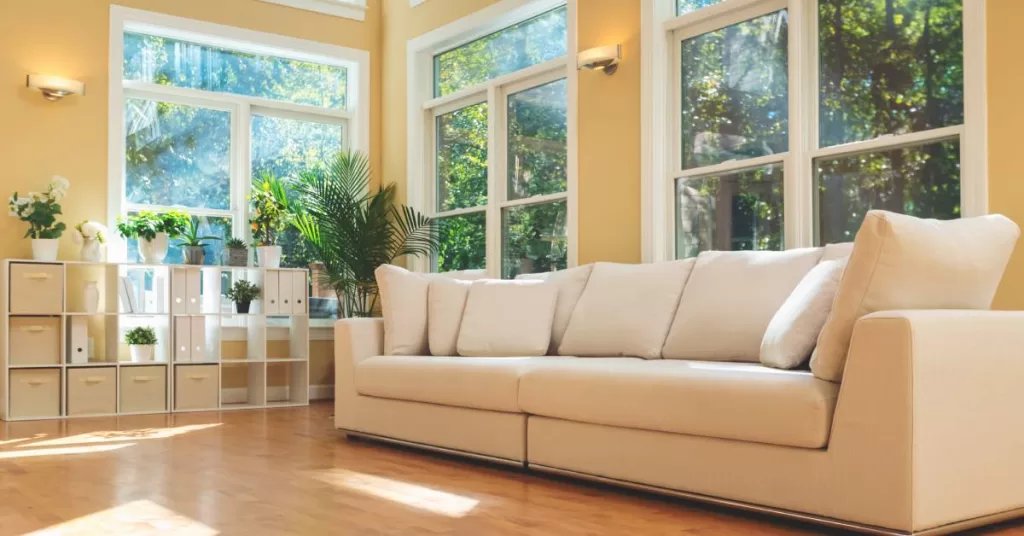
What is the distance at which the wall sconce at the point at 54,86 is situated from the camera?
5.91 m

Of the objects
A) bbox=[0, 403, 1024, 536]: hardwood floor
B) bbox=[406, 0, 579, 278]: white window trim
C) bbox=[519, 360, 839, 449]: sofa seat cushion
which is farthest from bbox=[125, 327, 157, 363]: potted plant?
bbox=[519, 360, 839, 449]: sofa seat cushion

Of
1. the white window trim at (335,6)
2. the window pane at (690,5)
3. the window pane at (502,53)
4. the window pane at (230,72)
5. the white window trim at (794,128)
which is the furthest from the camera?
the white window trim at (335,6)

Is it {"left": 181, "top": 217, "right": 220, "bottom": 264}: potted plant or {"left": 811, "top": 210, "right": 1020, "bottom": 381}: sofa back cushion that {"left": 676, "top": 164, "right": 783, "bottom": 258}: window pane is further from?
{"left": 181, "top": 217, "right": 220, "bottom": 264}: potted plant

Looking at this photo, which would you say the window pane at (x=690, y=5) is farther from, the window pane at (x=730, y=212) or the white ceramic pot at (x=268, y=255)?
the white ceramic pot at (x=268, y=255)

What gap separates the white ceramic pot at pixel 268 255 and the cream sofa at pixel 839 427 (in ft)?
11.2

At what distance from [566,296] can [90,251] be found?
3.09 metres

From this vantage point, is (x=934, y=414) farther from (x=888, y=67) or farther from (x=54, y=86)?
(x=54, y=86)

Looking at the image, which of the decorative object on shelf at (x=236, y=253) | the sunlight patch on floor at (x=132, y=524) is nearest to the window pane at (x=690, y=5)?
the decorative object on shelf at (x=236, y=253)

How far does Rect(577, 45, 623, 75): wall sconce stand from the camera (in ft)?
17.0

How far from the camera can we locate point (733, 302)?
3.78 meters

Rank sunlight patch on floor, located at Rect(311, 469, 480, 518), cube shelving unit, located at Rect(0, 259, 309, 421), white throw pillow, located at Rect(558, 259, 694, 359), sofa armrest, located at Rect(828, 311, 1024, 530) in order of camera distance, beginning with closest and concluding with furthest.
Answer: sofa armrest, located at Rect(828, 311, 1024, 530), sunlight patch on floor, located at Rect(311, 469, 480, 518), white throw pillow, located at Rect(558, 259, 694, 359), cube shelving unit, located at Rect(0, 259, 309, 421)

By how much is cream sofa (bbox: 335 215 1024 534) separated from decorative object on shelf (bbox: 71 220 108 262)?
3.55 m

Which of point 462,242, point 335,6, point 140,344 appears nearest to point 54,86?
point 140,344

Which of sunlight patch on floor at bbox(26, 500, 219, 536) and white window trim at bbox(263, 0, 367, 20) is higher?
white window trim at bbox(263, 0, 367, 20)
